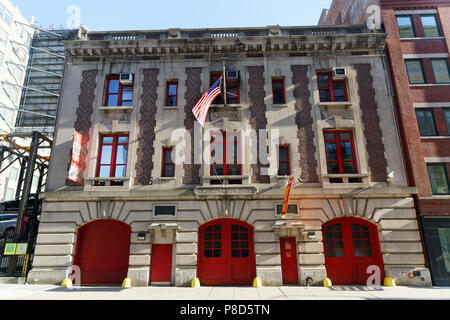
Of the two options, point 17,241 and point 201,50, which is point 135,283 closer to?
point 17,241

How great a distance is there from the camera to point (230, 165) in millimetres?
15289

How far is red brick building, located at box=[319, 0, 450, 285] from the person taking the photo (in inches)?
556

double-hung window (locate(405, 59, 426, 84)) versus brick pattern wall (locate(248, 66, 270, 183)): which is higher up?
double-hung window (locate(405, 59, 426, 84))

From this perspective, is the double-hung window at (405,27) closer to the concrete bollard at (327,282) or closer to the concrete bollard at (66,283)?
the concrete bollard at (327,282)

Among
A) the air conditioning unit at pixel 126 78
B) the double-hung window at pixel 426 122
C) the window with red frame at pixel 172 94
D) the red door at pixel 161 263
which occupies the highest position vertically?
the air conditioning unit at pixel 126 78

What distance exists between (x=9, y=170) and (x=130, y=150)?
2951cm

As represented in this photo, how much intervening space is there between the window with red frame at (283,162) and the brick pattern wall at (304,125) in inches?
27.6

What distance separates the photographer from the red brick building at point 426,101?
14117 mm

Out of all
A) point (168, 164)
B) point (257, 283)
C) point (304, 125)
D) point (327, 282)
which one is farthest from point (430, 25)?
point (257, 283)

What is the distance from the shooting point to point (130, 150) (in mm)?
15414

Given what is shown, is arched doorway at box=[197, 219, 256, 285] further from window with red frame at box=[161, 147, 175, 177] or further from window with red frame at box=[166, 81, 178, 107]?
window with red frame at box=[166, 81, 178, 107]

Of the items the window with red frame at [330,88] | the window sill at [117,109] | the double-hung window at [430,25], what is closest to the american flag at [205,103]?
the window sill at [117,109]

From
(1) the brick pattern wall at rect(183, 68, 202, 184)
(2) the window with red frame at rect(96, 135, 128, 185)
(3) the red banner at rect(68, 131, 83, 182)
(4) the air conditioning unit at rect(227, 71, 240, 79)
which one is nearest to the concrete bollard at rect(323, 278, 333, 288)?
(1) the brick pattern wall at rect(183, 68, 202, 184)

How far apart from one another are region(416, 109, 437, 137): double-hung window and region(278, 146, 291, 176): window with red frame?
25.1 feet
